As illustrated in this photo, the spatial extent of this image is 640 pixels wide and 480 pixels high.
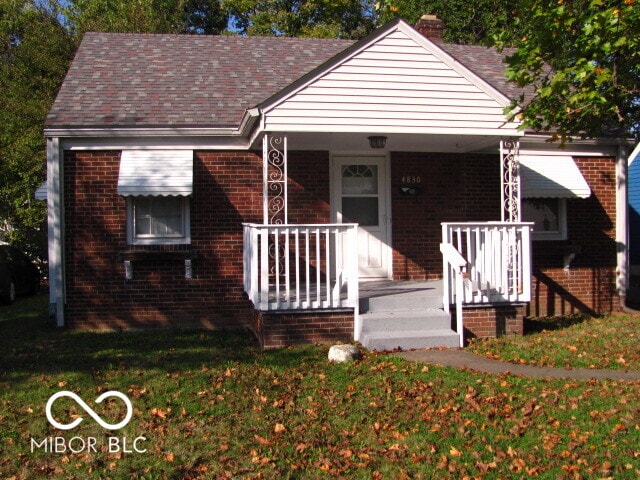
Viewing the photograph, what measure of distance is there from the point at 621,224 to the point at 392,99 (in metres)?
5.32

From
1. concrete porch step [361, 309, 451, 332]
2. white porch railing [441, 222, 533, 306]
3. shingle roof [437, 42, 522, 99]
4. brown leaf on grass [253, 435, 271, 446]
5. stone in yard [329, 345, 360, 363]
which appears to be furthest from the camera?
shingle roof [437, 42, 522, 99]

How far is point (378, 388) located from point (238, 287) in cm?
446

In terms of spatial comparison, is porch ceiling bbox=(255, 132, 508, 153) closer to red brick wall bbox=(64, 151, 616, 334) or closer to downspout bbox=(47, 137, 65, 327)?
red brick wall bbox=(64, 151, 616, 334)

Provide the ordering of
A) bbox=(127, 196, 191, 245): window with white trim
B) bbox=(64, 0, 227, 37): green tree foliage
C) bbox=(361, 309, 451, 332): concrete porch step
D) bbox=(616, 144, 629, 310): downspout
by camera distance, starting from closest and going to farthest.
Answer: bbox=(361, 309, 451, 332): concrete porch step → bbox=(127, 196, 191, 245): window with white trim → bbox=(616, 144, 629, 310): downspout → bbox=(64, 0, 227, 37): green tree foliage

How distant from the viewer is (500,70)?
12.9 metres

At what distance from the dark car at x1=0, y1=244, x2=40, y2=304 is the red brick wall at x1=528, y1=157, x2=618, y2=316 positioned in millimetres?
10947

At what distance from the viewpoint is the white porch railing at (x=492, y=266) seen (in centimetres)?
901

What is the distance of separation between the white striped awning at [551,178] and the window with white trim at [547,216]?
0.55 m

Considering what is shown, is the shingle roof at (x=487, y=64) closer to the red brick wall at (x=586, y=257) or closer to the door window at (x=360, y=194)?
the red brick wall at (x=586, y=257)

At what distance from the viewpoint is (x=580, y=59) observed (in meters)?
7.27

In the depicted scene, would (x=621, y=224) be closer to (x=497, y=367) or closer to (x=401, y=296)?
(x=401, y=296)

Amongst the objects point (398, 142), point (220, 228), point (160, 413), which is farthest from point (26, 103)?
point (160, 413)

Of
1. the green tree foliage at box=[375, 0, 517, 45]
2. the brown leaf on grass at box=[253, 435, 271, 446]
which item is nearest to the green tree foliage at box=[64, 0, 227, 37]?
the green tree foliage at box=[375, 0, 517, 45]

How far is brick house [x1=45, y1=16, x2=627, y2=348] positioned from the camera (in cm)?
880
